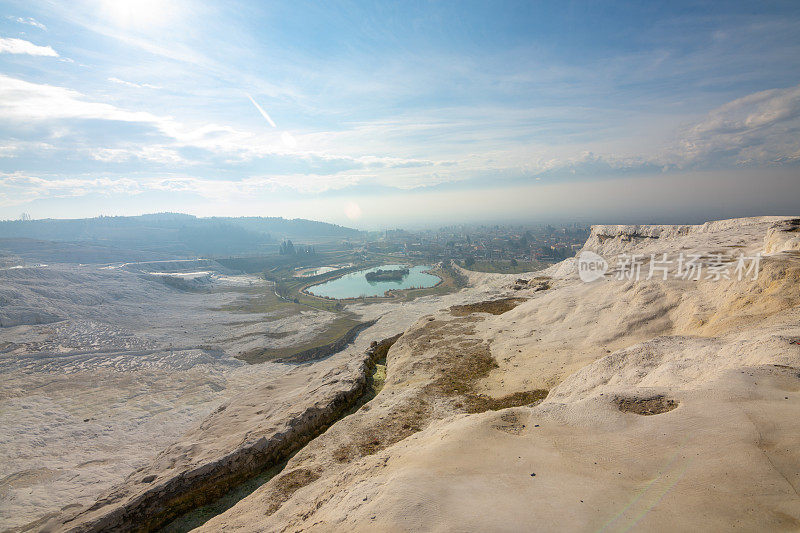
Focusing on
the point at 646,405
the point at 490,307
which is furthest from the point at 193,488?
the point at 490,307

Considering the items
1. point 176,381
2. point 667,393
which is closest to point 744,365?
point 667,393

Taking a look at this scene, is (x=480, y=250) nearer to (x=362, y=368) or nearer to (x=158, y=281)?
(x=158, y=281)

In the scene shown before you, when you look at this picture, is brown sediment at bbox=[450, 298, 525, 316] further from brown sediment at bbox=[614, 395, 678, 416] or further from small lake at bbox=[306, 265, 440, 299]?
small lake at bbox=[306, 265, 440, 299]

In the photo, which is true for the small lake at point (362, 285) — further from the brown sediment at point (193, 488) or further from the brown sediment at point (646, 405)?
the brown sediment at point (646, 405)

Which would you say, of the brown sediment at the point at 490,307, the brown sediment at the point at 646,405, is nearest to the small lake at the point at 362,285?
the brown sediment at the point at 490,307

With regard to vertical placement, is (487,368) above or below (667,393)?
below

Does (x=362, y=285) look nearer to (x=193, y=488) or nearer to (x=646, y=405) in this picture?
(x=193, y=488)

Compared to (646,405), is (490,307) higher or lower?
lower

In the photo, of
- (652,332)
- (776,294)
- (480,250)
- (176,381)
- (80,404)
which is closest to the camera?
(776,294)

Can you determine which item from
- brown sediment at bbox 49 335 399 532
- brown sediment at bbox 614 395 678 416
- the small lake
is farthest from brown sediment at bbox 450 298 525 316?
the small lake
